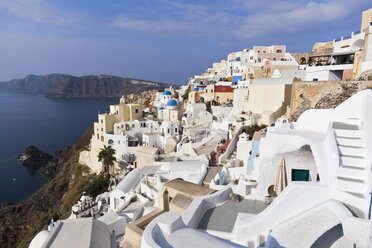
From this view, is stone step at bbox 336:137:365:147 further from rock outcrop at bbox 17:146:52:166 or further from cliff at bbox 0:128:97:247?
rock outcrop at bbox 17:146:52:166

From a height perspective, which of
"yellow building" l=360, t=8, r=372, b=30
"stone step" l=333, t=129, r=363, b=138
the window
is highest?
"yellow building" l=360, t=8, r=372, b=30

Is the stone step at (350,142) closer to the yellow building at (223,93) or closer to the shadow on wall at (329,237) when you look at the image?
the shadow on wall at (329,237)

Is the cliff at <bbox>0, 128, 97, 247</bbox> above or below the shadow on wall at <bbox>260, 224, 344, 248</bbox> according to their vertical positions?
below

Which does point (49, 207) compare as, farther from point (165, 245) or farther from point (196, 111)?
point (165, 245)

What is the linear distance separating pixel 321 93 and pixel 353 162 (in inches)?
536

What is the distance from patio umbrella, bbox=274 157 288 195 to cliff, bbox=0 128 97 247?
25554 mm

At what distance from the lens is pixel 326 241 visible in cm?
567

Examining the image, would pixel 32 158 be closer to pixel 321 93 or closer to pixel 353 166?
pixel 321 93

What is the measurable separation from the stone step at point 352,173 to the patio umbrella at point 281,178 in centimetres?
255

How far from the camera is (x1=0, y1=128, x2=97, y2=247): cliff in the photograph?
3030cm

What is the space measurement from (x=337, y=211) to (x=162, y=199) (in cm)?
773

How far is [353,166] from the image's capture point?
5.23 meters

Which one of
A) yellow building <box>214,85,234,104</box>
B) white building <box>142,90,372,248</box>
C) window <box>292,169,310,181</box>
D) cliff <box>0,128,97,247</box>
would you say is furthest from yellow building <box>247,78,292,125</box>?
cliff <box>0,128,97,247</box>

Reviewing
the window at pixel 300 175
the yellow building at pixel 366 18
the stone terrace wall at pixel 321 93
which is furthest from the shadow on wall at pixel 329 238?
the yellow building at pixel 366 18
